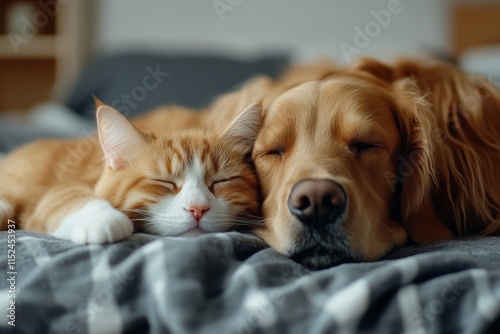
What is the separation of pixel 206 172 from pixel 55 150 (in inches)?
26.2

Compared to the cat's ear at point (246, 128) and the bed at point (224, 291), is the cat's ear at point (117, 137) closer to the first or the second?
the cat's ear at point (246, 128)

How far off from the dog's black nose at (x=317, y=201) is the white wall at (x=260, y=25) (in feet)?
7.78

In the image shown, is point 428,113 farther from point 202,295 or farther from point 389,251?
point 202,295

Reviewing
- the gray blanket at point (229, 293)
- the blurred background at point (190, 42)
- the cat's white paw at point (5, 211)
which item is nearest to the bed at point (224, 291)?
the gray blanket at point (229, 293)

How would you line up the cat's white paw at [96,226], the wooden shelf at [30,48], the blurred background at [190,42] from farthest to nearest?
the wooden shelf at [30,48] → the blurred background at [190,42] → the cat's white paw at [96,226]

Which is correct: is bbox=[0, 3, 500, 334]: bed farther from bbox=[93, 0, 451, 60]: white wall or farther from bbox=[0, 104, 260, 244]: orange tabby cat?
bbox=[93, 0, 451, 60]: white wall

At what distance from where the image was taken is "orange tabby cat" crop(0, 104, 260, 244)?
50.8 inches

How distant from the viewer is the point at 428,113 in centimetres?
155

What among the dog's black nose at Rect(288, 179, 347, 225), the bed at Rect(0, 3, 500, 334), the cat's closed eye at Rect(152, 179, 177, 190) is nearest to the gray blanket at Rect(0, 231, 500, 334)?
the bed at Rect(0, 3, 500, 334)

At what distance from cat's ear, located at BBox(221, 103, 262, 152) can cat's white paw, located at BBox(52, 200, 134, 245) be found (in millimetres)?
369

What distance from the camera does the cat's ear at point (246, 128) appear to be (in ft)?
4.77

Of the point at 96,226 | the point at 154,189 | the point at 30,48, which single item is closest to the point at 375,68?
the point at 154,189

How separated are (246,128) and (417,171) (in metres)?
0.43

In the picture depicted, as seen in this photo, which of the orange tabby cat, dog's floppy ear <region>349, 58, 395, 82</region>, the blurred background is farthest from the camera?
the blurred background
